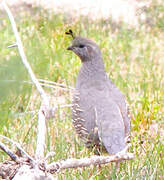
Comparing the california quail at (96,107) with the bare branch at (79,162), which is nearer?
the bare branch at (79,162)

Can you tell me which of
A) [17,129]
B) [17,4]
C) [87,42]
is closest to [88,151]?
[17,129]

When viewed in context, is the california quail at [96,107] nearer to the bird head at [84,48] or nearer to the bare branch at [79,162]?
the bird head at [84,48]

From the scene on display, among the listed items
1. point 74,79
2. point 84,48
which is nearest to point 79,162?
point 84,48

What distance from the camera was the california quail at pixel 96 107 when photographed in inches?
127

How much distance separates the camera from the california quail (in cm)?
323

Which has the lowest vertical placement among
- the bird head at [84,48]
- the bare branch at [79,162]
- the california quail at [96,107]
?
the bare branch at [79,162]

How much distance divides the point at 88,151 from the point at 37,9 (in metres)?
3.58

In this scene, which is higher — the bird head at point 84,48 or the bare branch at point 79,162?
the bird head at point 84,48

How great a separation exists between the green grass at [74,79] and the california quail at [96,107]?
0.18 meters

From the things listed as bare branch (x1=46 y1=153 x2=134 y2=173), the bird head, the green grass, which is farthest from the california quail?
bare branch (x1=46 y1=153 x2=134 y2=173)

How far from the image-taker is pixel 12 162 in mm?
1934

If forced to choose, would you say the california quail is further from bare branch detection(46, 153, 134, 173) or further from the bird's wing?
bare branch detection(46, 153, 134, 173)

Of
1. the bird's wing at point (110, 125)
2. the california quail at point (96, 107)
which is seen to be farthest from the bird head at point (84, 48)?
the bird's wing at point (110, 125)

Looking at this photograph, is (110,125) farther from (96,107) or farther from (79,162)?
(79,162)
